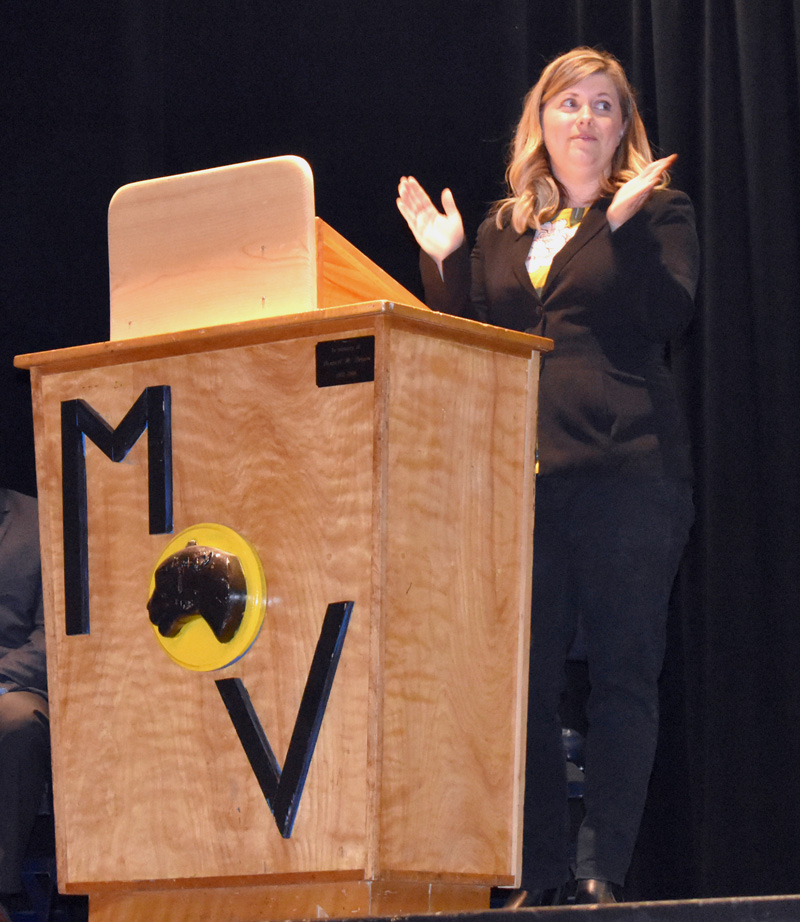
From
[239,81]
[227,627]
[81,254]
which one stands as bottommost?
[227,627]

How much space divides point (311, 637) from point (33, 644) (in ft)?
4.20

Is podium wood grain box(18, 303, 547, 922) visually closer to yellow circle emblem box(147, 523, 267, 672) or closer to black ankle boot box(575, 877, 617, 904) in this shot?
yellow circle emblem box(147, 523, 267, 672)

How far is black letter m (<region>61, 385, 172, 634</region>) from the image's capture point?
1.50 m

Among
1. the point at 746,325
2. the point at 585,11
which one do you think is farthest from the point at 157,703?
the point at 585,11

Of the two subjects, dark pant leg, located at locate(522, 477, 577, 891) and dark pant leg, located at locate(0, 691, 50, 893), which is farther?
dark pant leg, located at locate(0, 691, 50, 893)

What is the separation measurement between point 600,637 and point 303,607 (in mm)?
618

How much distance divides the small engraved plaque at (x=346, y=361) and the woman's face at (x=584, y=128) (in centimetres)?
82

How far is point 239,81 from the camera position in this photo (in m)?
2.98

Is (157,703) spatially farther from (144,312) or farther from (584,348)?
(584,348)

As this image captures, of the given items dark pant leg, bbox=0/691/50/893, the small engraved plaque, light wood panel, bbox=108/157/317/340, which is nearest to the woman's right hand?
light wood panel, bbox=108/157/317/340

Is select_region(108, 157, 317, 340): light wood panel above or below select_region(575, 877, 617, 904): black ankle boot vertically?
above

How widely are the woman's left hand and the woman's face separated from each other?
0.14m

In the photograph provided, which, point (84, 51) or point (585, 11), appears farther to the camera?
point (84, 51)

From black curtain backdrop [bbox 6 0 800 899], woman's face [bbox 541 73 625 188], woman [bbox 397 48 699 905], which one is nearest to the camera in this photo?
woman [bbox 397 48 699 905]
